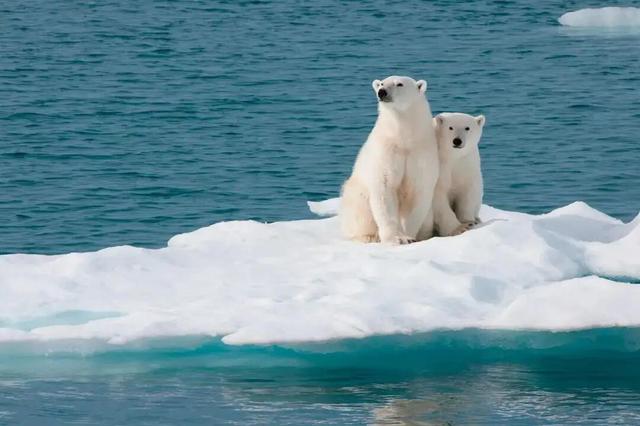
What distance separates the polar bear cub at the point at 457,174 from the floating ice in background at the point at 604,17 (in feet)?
64.9

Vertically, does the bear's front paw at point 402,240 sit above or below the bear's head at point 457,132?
below

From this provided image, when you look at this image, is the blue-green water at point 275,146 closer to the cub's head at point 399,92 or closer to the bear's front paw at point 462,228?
the bear's front paw at point 462,228

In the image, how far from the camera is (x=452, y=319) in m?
8.85

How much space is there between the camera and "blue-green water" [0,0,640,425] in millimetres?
8297

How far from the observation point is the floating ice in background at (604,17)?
97.8 feet

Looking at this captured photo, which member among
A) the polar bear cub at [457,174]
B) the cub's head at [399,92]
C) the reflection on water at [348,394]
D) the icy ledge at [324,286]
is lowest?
the reflection on water at [348,394]

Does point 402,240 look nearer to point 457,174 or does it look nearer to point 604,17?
point 457,174

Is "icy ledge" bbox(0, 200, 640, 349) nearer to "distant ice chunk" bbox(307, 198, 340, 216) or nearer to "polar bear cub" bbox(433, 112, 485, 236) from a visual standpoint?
"polar bear cub" bbox(433, 112, 485, 236)

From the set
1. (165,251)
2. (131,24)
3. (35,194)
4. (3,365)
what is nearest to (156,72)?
(131,24)

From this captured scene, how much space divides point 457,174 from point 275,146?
8.39 meters

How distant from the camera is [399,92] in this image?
10211 millimetres

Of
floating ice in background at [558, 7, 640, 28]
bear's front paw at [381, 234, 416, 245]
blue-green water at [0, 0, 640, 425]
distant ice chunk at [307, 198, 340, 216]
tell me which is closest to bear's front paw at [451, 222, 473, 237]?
bear's front paw at [381, 234, 416, 245]

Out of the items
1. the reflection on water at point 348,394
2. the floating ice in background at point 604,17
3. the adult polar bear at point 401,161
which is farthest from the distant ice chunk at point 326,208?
the floating ice in background at point 604,17

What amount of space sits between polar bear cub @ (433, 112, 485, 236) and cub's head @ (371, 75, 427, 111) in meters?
0.29
